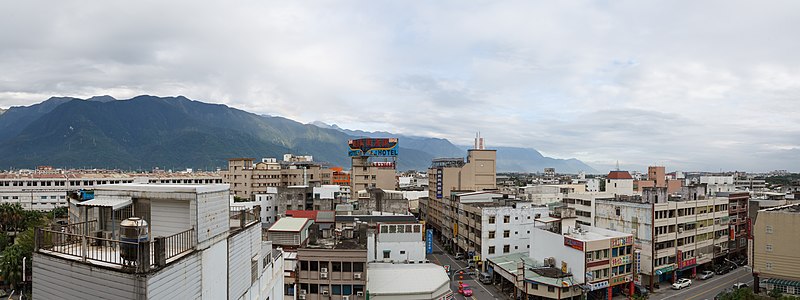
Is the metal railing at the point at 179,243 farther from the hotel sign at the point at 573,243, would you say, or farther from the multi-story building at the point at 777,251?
the multi-story building at the point at 777,251

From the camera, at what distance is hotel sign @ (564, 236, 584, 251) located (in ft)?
120

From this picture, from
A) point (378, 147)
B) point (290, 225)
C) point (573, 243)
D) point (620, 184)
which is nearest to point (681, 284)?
point (573, 243)

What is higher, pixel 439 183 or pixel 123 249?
pixel 123 249

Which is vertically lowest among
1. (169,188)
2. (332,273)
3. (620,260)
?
(620,260)

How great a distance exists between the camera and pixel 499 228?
5047 cm

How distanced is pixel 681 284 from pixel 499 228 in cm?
1902

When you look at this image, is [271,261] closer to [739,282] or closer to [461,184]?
[739,282]

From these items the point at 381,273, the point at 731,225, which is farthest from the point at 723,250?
the point at 381,273

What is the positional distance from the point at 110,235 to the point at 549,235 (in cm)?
3778

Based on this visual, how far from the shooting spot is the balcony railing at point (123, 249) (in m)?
7.63

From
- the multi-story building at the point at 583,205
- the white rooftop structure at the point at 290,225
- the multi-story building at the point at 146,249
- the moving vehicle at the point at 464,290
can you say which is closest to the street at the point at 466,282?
the moving vehicle at the point at 464,290

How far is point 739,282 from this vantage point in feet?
149

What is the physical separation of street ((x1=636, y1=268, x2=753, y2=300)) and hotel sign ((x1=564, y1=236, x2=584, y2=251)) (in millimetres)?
8451

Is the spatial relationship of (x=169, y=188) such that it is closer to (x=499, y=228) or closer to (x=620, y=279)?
(x=620, y=279)
